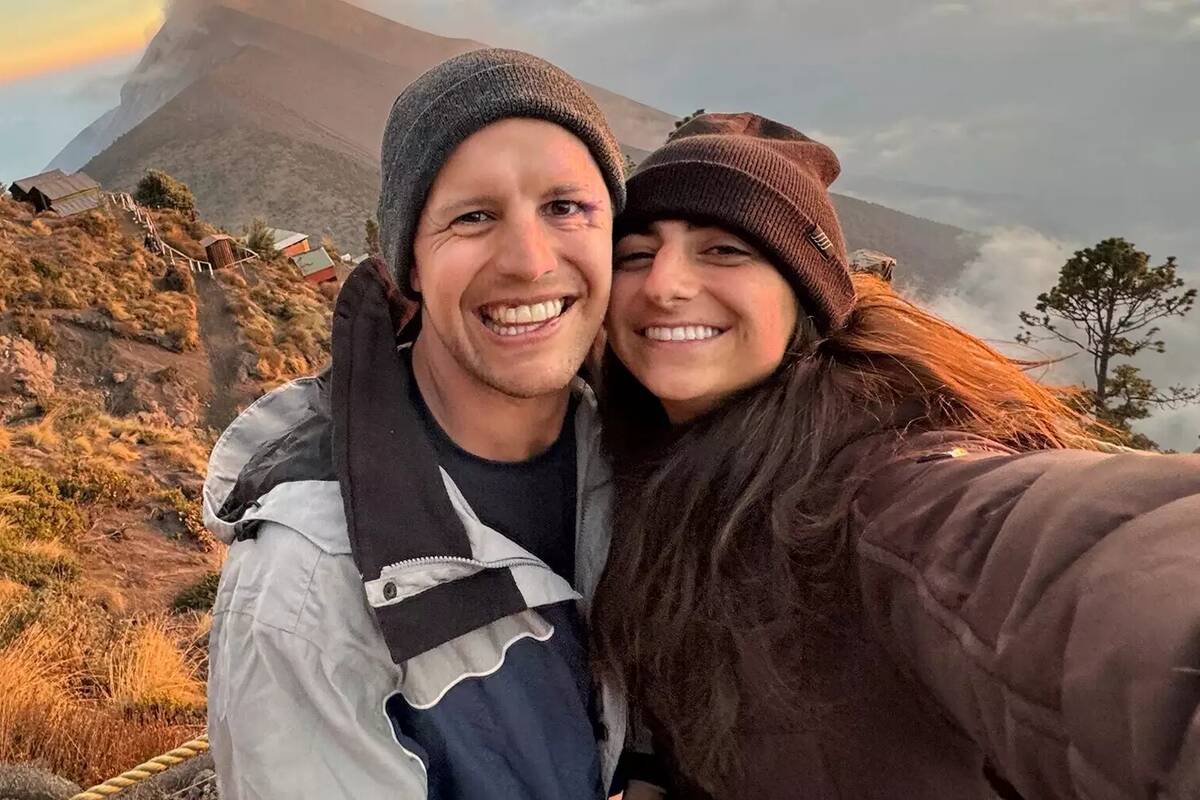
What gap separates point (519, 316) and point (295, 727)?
43.5 inches

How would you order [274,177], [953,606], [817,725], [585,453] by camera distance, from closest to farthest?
[953,606]
[817,725]
[585,453]
[274,177]

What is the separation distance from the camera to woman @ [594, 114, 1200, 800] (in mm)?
818

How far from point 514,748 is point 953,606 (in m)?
1.07

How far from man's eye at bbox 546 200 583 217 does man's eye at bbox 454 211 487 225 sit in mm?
174

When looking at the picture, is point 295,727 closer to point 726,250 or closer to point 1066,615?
point 1066,615

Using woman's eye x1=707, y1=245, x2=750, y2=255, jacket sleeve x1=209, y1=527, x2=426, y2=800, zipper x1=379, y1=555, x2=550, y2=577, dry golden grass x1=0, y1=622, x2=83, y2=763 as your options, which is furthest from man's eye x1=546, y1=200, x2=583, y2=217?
dry golden grass x1=0, y1=622, x2=83, y2=763

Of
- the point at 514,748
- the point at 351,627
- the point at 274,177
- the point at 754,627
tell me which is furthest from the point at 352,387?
the point at 274,177

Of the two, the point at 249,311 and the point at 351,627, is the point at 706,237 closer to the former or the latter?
the point at 351,627

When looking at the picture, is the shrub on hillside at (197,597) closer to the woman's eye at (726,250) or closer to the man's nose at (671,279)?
the man's nose at (671,279)

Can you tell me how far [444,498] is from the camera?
5.96ft

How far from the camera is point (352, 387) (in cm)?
187

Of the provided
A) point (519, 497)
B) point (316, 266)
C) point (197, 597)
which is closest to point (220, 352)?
point (197, 597)

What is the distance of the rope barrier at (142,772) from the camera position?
3346 mm

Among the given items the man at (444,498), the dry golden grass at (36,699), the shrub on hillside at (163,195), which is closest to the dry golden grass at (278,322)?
the shrub on hillside at (163,195)
